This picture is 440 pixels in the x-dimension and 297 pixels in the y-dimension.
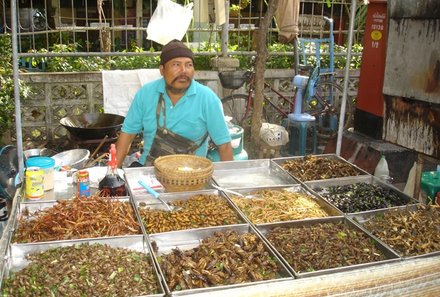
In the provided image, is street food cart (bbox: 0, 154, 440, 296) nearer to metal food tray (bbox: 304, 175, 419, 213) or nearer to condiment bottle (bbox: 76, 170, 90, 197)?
metal food tray (bbox: 304, 175, 419, 213)

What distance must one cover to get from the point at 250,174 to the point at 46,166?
4.50ft

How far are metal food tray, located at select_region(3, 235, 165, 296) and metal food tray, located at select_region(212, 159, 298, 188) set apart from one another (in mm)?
872

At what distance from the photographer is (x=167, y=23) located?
4.85 m

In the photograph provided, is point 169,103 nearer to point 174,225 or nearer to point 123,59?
point 174,225

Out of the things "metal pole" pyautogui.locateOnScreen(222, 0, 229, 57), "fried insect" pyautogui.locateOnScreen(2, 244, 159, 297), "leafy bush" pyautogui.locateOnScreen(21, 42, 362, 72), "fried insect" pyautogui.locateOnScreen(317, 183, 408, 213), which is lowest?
"fried insect" pyautogui.locateOnScreen(2, 244, 159, 297)

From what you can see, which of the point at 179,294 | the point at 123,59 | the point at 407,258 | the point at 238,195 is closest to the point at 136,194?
the point at 238,195

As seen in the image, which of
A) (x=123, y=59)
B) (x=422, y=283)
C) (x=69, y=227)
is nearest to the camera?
(x=422, y=283)

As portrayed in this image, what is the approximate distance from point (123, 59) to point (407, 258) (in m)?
5.61

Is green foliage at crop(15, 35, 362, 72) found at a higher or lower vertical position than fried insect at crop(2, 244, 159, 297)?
higher

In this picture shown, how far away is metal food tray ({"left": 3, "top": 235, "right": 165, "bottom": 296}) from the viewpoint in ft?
6.59

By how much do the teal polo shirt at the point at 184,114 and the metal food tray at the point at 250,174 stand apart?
55 cm

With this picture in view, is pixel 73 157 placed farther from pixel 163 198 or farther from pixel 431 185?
pixel 431 185

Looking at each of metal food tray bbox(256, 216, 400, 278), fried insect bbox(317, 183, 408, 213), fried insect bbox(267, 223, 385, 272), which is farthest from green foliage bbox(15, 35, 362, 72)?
fried insect bbox(267, 223, 385, 272)

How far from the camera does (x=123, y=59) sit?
6828 millimetres
